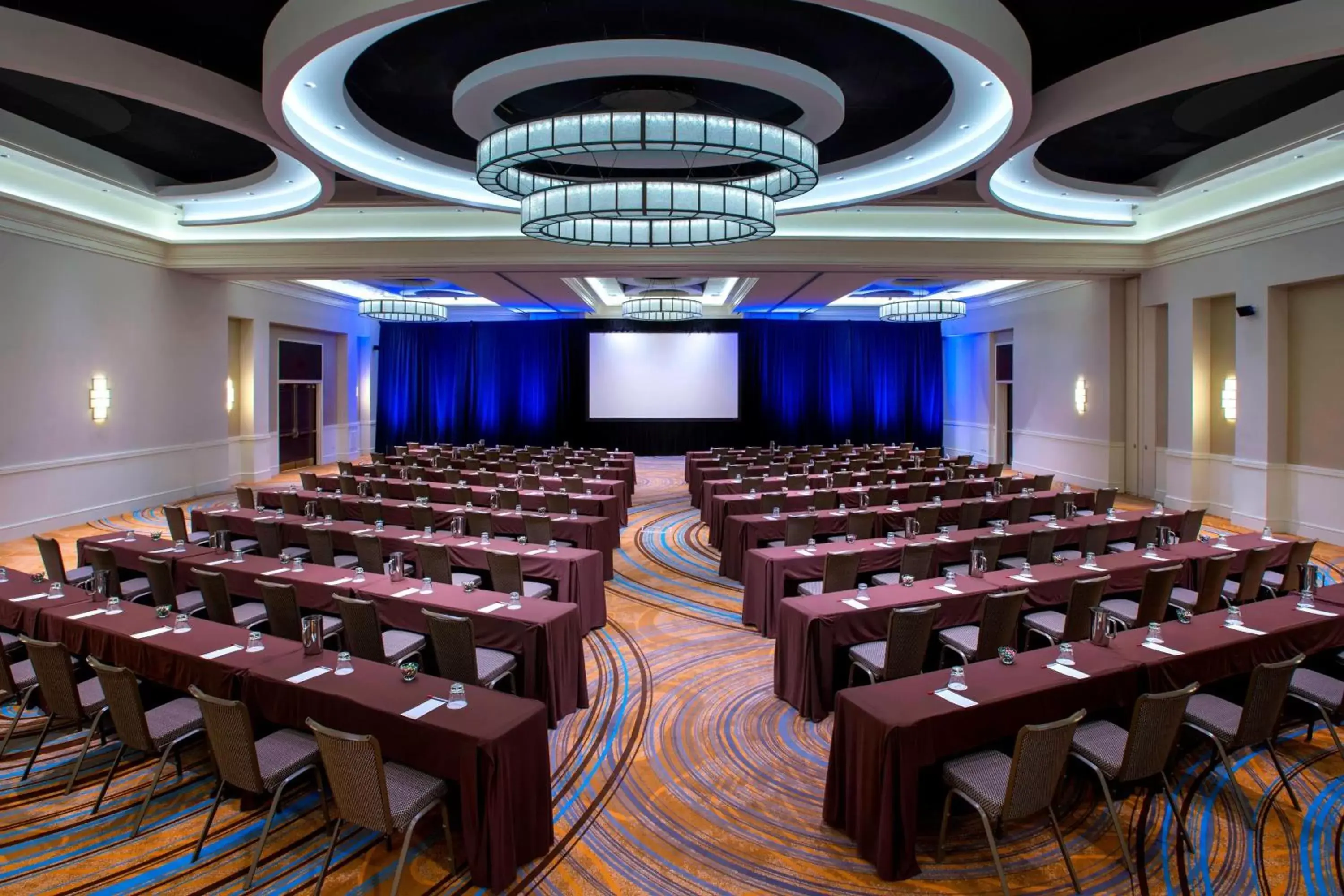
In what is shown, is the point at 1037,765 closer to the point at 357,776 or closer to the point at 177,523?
the point at 357,776

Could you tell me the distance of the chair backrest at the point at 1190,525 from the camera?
753 centimetres

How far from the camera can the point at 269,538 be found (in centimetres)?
742

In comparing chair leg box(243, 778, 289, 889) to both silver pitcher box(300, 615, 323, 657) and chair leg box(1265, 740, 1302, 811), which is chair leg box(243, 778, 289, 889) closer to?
silver pitcher box(300, 615, 323, 657)

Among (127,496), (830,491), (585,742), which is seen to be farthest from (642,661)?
(127,496)

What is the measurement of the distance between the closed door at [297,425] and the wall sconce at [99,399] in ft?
19.4

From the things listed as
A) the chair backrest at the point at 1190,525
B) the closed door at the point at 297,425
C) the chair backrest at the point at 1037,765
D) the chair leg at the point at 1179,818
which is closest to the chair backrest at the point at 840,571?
the chair leg at the point at 1179,818

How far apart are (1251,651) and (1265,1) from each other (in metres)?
5.16

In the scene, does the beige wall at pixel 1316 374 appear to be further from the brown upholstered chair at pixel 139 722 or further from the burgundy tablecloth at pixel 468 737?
the brown upholstered chair at pixel 139 722

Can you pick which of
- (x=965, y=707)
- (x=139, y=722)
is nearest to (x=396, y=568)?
(x=139, y=722)

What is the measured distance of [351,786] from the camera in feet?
9.43

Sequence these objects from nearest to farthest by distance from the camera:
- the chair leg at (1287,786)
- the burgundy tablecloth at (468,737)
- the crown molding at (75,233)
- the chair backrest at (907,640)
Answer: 1. the burgundy tablecloth at (468,737)
2. the chair leg at (1287,786)
3. the chair backrest at (907,640)
4. the crown molding at (75,233)

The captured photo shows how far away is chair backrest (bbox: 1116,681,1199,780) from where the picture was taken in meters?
3.05

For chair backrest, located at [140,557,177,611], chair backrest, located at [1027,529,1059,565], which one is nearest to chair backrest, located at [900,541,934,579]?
chair backrest, located at [1027,529,1059,565]

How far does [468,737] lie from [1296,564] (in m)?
6.77
